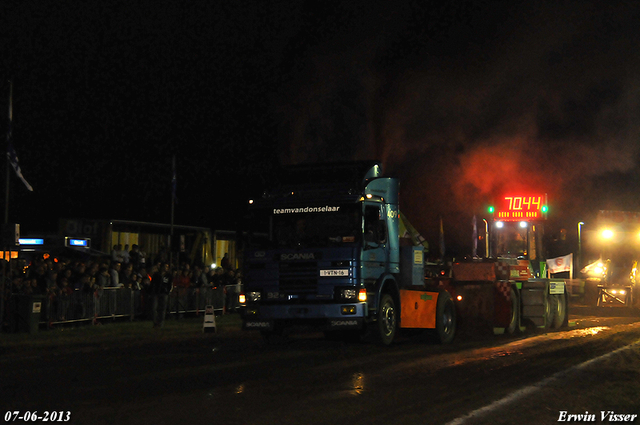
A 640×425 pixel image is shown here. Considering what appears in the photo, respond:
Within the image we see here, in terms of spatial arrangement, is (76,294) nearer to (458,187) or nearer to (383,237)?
(383,237)

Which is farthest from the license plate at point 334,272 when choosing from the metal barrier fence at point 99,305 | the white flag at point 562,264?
the white flag at point 562,264

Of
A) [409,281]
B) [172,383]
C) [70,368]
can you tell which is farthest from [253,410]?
[409,281]

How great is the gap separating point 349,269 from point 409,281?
233cm

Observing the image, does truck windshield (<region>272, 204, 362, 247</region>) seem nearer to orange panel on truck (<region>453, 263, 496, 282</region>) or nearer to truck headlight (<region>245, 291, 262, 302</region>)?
truck headlight (<region>245, 291, 262, 302</region>)

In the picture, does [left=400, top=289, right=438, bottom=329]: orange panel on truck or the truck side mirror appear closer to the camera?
the truck side mirror

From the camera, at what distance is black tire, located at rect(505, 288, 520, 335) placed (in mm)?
18984

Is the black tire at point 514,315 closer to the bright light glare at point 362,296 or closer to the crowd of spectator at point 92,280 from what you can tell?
the bright light glare at point 362,296

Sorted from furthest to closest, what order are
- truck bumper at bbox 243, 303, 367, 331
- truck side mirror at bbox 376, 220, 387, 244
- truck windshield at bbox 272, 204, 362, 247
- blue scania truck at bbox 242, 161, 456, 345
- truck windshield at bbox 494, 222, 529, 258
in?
truck windshield at bbox 494, 222, 529, 258 → truck side mirror at bbox 376, 220, 387, 244 → truck windshield at bbox 272, 204, 362, 247 → blue scania truck at bbox 242, 161, 456, 345 → truck bumper at bbox 243, 303, 367, 331

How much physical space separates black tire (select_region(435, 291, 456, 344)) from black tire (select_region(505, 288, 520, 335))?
7.09 ft

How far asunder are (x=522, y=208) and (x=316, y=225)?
10522 mm

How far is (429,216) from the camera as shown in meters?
40.4
